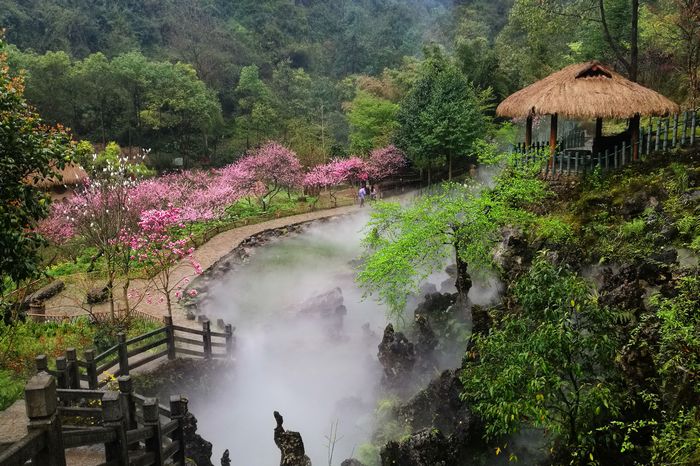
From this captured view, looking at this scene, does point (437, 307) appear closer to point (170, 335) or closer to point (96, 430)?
point (170, 335)

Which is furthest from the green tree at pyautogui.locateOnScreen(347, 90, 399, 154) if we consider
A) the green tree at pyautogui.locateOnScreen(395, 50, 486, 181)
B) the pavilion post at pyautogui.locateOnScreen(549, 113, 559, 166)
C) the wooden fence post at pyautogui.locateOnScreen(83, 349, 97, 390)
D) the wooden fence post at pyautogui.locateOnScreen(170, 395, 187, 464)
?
the wooden fence post at pyautogui.locateOnScreen(170, 395, 187, 464)

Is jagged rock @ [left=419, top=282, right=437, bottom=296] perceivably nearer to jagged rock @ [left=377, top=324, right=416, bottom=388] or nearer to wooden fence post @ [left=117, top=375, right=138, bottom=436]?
jagged rock @ [left=377, top=324, right=416, bottom=388]

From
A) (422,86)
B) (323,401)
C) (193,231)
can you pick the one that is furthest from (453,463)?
(422,86)

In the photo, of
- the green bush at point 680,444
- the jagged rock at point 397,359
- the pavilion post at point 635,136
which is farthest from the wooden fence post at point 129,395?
the pavilion post at point 635,136

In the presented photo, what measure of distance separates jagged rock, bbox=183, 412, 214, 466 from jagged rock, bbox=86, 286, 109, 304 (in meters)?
8.93

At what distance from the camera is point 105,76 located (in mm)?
38594

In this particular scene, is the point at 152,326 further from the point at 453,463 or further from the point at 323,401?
the point at 453,463

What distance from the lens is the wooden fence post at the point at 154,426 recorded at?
6609 millimetres

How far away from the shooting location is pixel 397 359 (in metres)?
13.1

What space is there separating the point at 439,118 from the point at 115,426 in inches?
1139

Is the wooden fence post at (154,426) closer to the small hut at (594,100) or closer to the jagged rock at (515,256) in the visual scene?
the jagged rock at (515,256)

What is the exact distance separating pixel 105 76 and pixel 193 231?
19572 mm

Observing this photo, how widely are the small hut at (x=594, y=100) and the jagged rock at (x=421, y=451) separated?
9.02 metres

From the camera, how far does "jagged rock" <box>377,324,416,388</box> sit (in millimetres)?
13039
